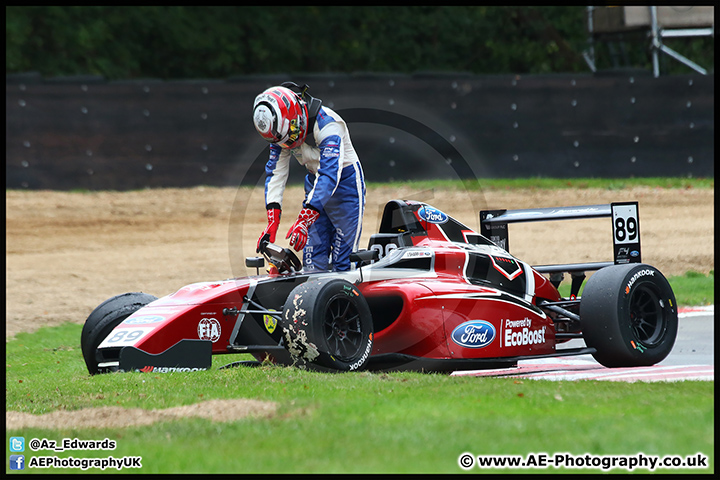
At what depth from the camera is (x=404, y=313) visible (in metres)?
7.21

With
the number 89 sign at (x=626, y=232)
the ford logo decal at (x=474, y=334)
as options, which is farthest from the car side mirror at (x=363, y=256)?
the number 89 sign at (x=626, y=232)

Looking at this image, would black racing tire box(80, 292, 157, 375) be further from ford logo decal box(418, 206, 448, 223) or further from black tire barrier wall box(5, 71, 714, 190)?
black tire barrier wall box(5, 71, 714, 190)

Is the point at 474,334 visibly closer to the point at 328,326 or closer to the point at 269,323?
the point at 328,326

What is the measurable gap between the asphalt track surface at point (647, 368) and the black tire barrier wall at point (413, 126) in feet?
32.5

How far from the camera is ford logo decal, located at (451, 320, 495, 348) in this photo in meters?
7.27

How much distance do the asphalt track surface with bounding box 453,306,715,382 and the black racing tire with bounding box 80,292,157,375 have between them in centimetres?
288

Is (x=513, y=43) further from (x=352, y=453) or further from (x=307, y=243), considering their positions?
(x=352, y=453)

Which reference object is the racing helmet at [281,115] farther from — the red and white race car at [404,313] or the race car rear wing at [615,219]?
the race car rear wing at [615,219]

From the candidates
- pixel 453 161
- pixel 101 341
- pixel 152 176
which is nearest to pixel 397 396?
pixel 101 341

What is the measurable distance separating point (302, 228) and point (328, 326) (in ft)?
3.48

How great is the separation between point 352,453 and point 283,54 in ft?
80.1

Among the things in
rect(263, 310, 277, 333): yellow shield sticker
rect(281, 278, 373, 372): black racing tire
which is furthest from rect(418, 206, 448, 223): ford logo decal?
rect(263, 310, 277, 333): yellow shield sticker

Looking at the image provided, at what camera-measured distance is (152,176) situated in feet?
65.4
